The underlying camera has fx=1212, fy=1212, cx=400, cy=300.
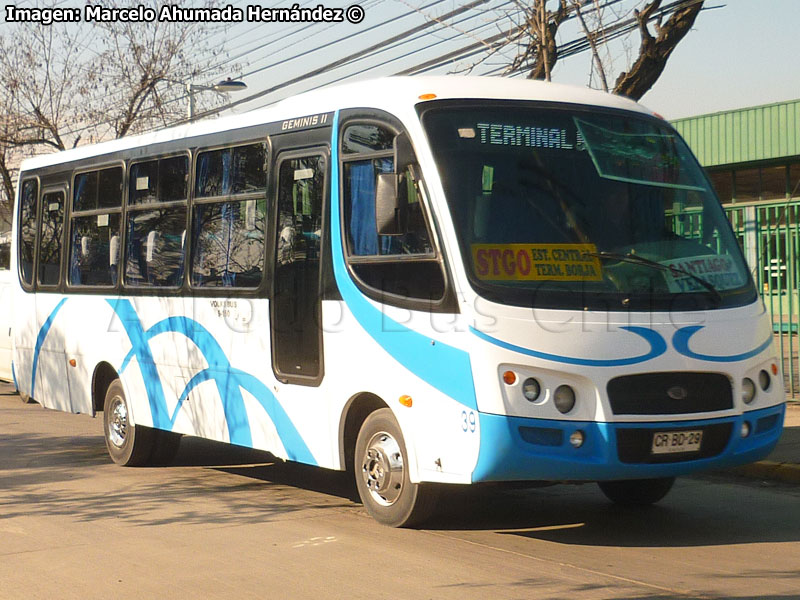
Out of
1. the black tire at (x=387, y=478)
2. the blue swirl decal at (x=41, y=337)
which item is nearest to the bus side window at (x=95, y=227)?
the blue swirl decal at (x=41, y=337)

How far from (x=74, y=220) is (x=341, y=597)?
294 inches

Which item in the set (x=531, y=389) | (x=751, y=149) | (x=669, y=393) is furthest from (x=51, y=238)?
(x=751, y=149)

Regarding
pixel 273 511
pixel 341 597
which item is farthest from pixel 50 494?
pixel 341 597

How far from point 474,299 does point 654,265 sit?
1258 millimetres

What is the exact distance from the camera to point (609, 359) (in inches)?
284

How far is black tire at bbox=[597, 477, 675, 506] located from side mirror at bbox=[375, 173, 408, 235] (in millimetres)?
2609

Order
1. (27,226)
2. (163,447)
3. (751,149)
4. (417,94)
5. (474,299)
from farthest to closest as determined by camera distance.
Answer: (751,149) → (27,226) → (163,447) → (417,94) → (474,299)

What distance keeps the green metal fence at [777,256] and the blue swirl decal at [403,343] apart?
19.9 feet

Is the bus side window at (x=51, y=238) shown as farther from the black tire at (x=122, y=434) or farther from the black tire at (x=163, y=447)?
the black tire at (x=163, y=447)

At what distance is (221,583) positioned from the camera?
21.0ft

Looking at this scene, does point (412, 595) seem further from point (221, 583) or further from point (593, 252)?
point (593, 252)

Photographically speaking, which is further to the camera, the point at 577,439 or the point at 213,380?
the point at 213,380

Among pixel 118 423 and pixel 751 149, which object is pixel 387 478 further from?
pixel 751 149

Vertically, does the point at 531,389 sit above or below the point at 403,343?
below
